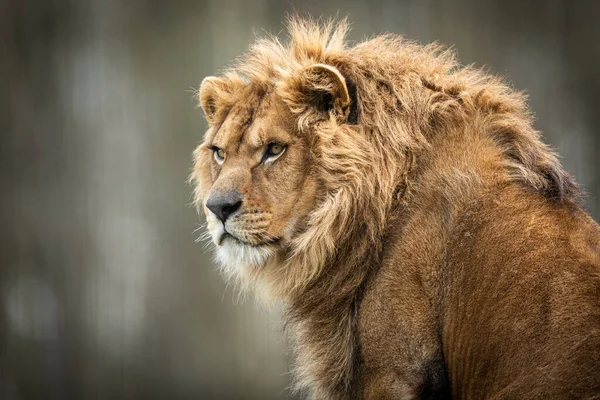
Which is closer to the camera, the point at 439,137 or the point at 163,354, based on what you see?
the point at 439,137

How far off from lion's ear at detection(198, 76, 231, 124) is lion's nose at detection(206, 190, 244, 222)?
0.70 metres

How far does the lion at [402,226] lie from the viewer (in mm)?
3227

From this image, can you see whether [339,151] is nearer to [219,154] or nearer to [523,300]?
[219,154]

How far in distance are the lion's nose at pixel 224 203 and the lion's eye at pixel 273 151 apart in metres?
0.24

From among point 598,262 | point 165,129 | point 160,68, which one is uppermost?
point 160,68

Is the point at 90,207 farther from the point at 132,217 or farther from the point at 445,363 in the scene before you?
the point at 445,363

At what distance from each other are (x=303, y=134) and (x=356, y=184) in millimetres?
366

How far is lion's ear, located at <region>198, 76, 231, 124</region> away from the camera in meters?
4.35

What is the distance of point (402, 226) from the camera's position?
361 centimetres

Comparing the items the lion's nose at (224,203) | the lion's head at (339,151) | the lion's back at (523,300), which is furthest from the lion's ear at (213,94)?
the lion's back at (523,300)

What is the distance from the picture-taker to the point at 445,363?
11.3 ft

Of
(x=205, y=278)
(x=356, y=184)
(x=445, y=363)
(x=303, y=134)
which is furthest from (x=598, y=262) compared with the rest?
(x=205, y=278)

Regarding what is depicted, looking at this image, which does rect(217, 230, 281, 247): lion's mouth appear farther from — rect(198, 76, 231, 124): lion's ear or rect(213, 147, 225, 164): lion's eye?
rect(198, 76, 231, 124): lion's ear

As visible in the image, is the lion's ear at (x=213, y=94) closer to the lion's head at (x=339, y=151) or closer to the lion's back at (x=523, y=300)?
the lion's head at (x=339, y=151)
